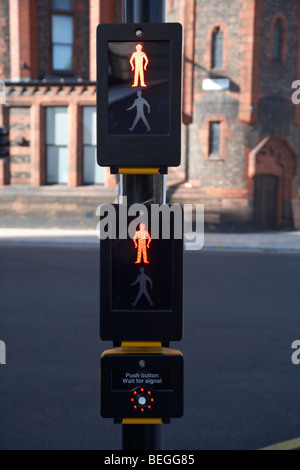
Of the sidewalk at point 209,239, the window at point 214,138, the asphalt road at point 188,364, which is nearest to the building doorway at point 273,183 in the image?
the sidewalk at point 209,239

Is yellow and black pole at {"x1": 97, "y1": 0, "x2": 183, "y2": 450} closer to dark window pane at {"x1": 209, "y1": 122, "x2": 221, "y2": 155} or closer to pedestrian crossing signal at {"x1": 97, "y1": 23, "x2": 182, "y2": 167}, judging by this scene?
pedestrian crossing signal at {"x1": 97, "y1": 23, "x2": 182, "y2": 167}

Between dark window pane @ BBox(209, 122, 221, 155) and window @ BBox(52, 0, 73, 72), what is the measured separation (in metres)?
7.75

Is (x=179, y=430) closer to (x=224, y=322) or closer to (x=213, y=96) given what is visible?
(x=224, y=322)

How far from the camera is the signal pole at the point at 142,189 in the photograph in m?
2.50

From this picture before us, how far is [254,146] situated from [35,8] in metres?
12.4

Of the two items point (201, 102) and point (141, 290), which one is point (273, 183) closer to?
point (201, 102)

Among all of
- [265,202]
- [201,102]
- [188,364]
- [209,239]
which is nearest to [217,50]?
[201,102]

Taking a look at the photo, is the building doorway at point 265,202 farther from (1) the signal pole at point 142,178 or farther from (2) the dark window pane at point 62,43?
(1) the signal pole at point 142,178

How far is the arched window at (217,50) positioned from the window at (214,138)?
8.53 feet

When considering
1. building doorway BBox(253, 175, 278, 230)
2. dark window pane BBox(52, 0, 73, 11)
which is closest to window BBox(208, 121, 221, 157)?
building doorway BBox(253, 175, 278, 230)

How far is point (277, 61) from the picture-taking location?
2475 cm

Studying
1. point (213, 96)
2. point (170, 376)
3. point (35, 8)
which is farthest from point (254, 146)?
point (170, 376)

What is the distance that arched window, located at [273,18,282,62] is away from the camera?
24.8m

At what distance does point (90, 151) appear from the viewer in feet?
83.1
